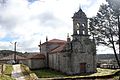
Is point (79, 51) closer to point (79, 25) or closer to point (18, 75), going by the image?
point (79, 25)

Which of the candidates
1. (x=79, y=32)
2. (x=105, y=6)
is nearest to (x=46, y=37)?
(x=79, y=32)

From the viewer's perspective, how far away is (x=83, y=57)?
153ft

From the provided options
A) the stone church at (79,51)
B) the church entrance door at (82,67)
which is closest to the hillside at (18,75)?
the stone church at (79,51)

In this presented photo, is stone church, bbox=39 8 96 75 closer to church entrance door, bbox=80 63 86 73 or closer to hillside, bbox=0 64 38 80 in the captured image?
church entrance door, bbox=80 63 86 73

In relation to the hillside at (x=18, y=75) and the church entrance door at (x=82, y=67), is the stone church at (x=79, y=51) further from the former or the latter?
the hillside at (x=18, y=75)

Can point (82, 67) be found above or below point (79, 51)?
below

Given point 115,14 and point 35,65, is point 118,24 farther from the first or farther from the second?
point 35,65

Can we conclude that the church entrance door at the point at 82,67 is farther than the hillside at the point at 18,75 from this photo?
Yes

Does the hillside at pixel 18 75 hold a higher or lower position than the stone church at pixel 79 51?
lower

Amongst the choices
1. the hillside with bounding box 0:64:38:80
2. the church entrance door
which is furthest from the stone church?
the hillside with bounding box 0:64:38:80

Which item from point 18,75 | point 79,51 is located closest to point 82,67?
point 79,51

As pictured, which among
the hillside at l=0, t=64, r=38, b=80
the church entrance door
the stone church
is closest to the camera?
the hillside at l=0, t=64, r=38, b=80

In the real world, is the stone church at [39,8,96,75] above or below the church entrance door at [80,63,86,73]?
above

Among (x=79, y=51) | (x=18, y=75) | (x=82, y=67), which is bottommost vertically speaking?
(x=18, y=75)
